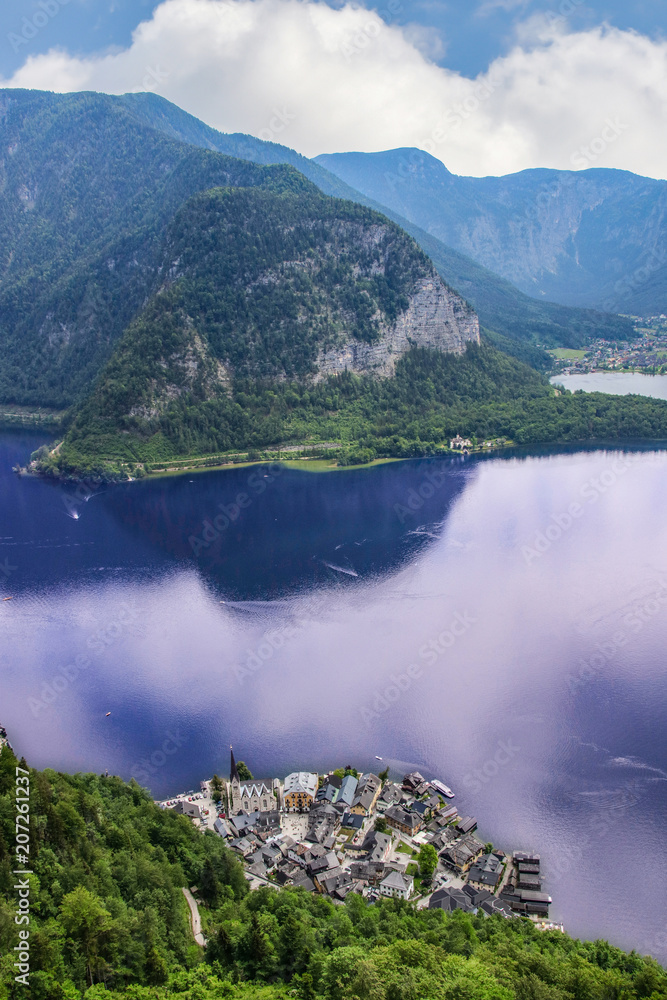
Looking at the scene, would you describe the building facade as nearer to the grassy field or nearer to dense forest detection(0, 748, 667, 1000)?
dense forest detection(0, 748, 667, 1000)

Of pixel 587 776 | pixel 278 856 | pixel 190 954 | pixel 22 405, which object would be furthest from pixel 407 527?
pixel 22 405

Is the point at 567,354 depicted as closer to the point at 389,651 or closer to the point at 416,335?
the point at 416,335

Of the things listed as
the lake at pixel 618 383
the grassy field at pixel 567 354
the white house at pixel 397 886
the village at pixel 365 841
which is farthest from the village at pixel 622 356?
the white house at pixel 397 886

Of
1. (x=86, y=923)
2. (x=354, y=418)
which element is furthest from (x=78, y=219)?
(x=86, y=923)

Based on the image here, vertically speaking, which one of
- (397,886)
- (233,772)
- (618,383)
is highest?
(618,383)

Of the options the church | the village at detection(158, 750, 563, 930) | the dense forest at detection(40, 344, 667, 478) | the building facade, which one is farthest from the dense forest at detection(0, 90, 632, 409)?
the building facade

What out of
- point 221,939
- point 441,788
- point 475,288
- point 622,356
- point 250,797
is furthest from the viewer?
point 475,288
